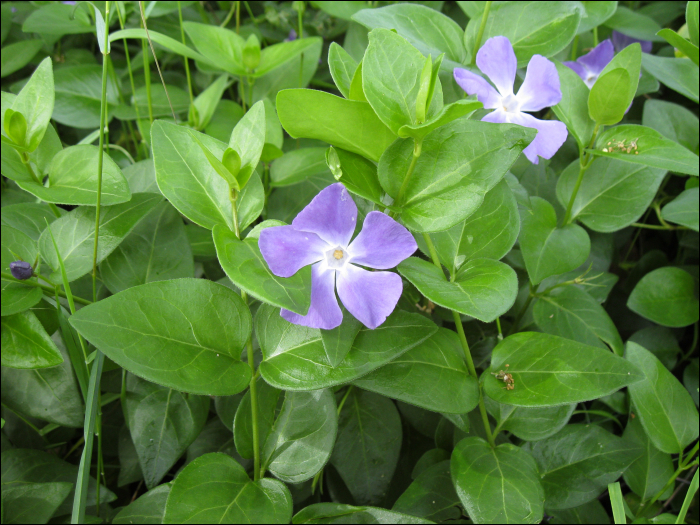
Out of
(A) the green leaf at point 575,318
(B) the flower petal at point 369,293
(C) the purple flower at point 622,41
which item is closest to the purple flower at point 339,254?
(B) the flower petal at point 369,293

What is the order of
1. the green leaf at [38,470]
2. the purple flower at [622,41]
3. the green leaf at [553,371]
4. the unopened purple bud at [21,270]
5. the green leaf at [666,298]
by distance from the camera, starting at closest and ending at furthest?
the green leaf at [553,371], the unopened purple bud at [21,270], the green leaf at [38,470], the green leaf at [666,298], the purple flower at [622,41]

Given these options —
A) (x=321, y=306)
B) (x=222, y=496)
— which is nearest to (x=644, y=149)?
(x=321, y=306)

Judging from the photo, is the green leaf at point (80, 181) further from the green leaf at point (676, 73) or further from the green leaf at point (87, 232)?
the green leaf at point (676, 73)

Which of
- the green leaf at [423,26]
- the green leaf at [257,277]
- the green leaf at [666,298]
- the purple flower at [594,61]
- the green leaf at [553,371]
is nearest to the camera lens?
the green leaf at [257,277]

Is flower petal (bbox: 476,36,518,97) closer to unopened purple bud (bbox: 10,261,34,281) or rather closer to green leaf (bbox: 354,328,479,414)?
green leaf (bbox: 354,328,479,414)

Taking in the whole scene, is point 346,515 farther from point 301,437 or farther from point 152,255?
point 152,255

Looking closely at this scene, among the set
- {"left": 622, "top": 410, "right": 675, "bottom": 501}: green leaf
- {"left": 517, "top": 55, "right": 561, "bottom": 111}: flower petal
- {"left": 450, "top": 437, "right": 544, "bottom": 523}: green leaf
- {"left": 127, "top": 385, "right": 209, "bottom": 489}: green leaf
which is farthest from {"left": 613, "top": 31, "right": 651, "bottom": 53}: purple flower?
{"left": 127, "top": 385, "right": 209, "bottom": 489}: green leaf

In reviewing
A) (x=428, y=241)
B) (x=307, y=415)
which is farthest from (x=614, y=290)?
(x=307, y=415)
